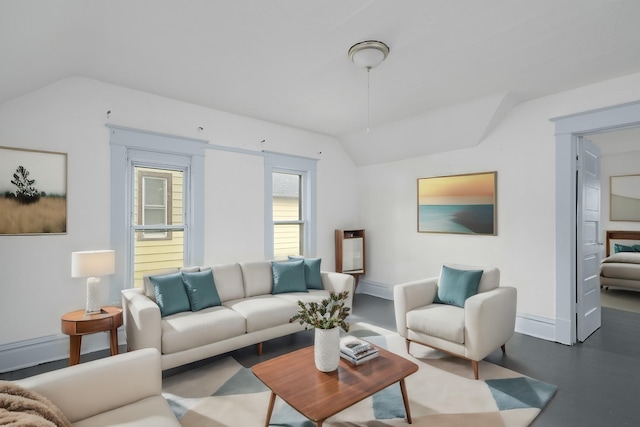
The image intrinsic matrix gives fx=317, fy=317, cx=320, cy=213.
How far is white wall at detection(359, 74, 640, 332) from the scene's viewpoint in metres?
3.54

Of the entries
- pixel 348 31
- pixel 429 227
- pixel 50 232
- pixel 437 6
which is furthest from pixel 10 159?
pixel 429 227

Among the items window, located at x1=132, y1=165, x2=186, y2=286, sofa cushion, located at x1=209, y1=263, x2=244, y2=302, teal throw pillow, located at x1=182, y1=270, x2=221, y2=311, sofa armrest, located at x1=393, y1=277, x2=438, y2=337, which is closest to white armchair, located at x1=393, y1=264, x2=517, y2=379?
sofa armrest, located at x1=393, y1=277, x2=438, y2=337

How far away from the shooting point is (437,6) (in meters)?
2.07

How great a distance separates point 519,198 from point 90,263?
461 cm

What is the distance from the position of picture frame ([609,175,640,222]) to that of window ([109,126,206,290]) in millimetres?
8038

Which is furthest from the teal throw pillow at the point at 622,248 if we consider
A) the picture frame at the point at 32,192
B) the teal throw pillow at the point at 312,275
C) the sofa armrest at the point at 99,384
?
the picture frame at the point at 32,192

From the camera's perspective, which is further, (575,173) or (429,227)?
(429,227)

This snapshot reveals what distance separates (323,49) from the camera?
2.61 meters

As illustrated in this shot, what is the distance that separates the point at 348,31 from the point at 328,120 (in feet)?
7.32

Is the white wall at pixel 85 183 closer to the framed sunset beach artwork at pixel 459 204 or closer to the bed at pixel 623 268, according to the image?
the framed sunset beach artwork at pixel 459 204

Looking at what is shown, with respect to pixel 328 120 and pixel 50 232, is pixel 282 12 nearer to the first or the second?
pixel 328 120

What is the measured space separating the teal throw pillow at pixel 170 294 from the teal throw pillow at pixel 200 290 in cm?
6

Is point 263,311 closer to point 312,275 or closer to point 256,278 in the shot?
point 256,278

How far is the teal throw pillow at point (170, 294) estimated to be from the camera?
9.73 feet
